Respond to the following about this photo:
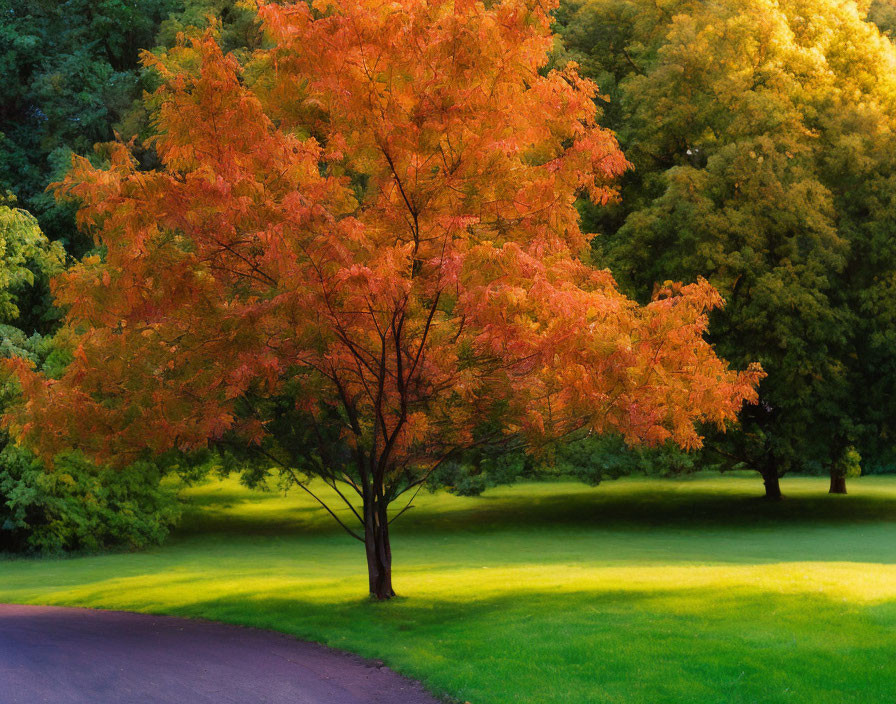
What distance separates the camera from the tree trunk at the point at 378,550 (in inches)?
623

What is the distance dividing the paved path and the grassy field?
0.57m

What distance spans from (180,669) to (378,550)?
5.23 meters

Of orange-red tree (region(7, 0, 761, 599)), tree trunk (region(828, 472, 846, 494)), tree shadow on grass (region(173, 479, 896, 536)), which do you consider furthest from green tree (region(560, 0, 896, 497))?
orange-red tree (region(7, 0, 761, 599))

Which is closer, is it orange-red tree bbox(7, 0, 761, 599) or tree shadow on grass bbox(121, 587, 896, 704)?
tree shadow on grass bbox(121, 587, 896, 704)

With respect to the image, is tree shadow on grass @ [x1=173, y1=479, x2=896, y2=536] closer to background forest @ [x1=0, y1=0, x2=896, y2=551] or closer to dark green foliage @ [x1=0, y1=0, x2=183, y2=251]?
background forest @ [x1=0, y1=0, x2=896, y2=551]

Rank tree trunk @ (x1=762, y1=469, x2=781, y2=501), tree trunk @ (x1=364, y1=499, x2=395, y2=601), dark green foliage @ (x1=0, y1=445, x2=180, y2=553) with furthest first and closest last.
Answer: tree trunk @ (x1=762, y1=469, x2=781, y2=501) < dark green foliage @ (x1=0, y1=445, x2=180, y2=553) < tree trunk @ (x1=364, y1=499, x2=395, y2=601)

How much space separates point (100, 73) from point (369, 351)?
89.8 ft

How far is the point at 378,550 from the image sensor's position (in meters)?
16.0

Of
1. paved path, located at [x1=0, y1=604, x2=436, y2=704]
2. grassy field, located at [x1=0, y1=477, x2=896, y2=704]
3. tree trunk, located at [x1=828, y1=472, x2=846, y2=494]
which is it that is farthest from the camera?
tree trunk, located at [x1=828, y1=472, x2=846, y2=494]

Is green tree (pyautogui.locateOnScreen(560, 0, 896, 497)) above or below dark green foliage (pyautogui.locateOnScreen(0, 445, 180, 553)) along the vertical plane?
above

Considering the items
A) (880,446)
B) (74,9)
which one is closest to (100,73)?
(74,9)

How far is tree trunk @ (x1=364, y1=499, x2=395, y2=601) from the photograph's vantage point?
1583 centimetres

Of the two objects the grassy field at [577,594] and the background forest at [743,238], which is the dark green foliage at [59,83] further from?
the grassy field at [577,594]

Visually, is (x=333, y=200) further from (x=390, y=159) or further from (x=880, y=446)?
(x=880, y=446)
